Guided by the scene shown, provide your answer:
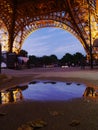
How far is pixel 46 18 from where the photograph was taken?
5194cm

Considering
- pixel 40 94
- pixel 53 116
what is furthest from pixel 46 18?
pixel 53 116

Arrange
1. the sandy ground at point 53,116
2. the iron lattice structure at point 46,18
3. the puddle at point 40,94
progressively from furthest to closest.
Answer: the iron lattice structure at point 46,18
the puddle at point 40,94
the sandy ground at point 53,116

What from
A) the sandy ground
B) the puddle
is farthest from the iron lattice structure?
the sandy ground

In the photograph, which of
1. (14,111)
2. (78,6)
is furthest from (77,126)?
(78,6)

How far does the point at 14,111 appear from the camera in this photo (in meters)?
6.37

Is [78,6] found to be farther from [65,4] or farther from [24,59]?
[24,59]

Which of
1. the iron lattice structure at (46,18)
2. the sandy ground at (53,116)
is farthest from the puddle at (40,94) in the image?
the iron lattice structure at (46,18)

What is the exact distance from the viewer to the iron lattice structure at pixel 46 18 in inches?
1695

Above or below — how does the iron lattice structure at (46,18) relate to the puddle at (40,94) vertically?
above

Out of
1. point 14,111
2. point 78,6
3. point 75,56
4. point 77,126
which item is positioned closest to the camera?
point 77,126

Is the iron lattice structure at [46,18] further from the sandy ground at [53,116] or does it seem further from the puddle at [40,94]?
the sandy ground at [53,116]

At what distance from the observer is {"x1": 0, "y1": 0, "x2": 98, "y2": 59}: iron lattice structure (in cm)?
4306

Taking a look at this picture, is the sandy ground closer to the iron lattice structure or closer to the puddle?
the puddle

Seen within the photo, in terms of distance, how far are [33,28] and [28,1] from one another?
943cm
